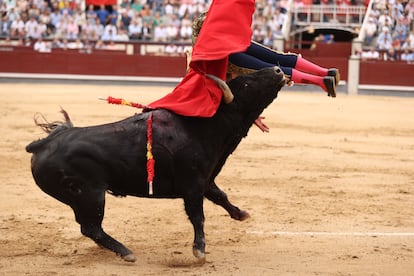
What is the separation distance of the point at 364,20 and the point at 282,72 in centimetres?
1674

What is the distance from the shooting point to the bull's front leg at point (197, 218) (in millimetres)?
4898

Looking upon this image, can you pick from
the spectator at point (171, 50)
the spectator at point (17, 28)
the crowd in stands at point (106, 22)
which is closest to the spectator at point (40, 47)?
the crowd in stands at point (106, 22)

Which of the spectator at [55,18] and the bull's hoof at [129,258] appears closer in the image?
the bull's hoof at [129,258]

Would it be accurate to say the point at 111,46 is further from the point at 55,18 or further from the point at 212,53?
the point at 212,53

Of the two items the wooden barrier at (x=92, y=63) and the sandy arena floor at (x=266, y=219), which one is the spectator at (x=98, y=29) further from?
the sandy arena floor at (x=266, y=219)

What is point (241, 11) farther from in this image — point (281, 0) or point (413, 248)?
point (281, 0)

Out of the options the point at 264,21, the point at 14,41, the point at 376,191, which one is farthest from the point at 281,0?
the point at 376,191

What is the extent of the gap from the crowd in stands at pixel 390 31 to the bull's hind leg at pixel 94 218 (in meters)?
15.3

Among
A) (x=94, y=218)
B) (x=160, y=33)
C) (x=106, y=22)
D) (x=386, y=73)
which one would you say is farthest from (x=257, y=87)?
(x=106, y=22)

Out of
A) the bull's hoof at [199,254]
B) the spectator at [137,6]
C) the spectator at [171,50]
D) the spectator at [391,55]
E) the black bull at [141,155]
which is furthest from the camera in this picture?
the spectator at [137,6]

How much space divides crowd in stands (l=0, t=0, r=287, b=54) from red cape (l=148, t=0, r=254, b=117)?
15477 mm

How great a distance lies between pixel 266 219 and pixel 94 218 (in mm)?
1855

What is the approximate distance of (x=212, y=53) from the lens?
194 inches

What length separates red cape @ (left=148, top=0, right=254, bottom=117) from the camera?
194 inches
